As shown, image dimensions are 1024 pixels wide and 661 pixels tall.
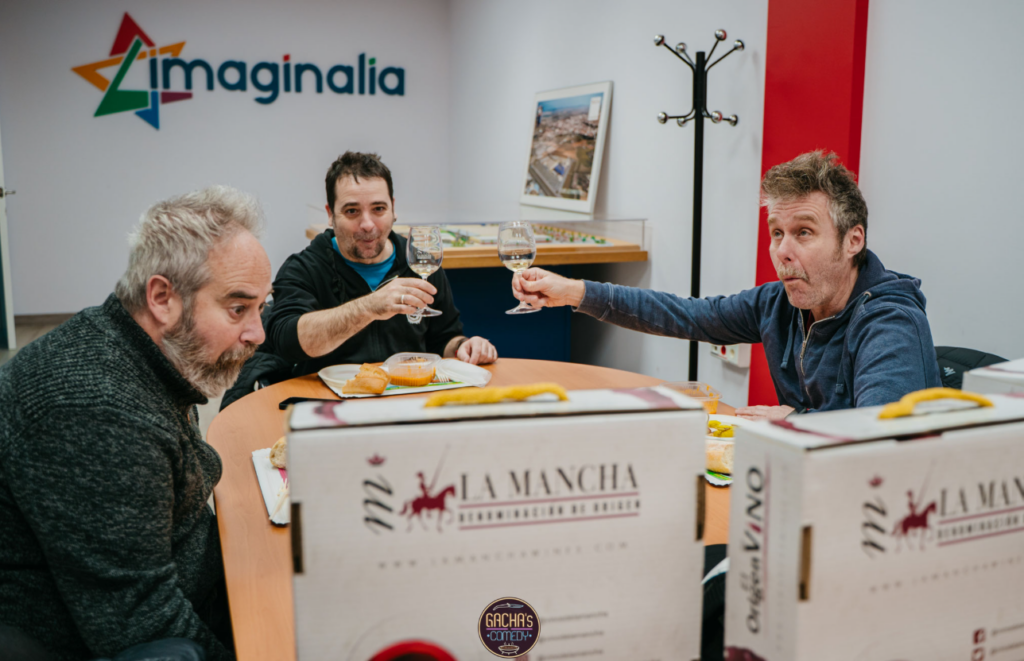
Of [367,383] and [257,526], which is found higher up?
[367,383]

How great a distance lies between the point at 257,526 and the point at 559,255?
8.62ft

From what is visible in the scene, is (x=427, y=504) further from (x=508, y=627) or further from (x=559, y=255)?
(x=559, y=255)

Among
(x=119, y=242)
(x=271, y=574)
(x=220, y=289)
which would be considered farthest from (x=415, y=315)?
(x=119, y=242)

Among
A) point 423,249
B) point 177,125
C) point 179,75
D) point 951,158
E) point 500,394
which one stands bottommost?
point 500,394

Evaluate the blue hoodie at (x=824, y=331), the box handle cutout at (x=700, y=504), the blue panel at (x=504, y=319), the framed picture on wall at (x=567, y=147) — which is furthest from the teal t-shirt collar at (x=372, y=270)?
the box handle cutout at (x=700, y=504)

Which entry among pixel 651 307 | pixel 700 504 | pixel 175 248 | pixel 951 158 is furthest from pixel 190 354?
pixel 951 158

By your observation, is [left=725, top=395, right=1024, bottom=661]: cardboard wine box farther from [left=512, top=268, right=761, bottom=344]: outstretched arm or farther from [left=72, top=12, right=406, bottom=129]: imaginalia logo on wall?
[left=72, top=12, right=406, bottom=129]: imaginalia logo on wall

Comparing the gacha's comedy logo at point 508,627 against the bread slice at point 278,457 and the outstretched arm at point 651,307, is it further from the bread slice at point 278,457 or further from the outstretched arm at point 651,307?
the outstretched arm at point 651,307

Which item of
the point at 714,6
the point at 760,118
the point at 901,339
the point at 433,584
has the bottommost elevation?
→ the point at 433,584

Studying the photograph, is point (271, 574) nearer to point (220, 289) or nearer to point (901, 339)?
point (220, 289)

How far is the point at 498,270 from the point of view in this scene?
12.5ft

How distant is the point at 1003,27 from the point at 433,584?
7.15 feet

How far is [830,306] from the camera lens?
161cm

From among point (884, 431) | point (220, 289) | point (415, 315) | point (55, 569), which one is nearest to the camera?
point (884, 431)
